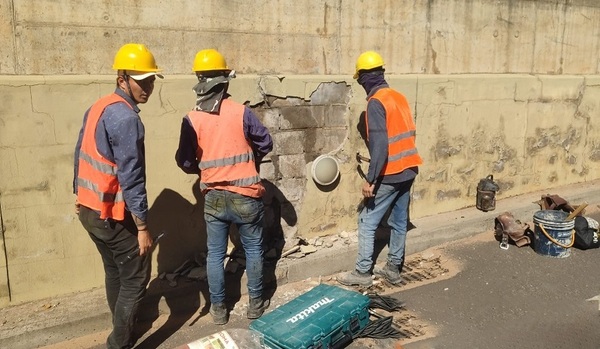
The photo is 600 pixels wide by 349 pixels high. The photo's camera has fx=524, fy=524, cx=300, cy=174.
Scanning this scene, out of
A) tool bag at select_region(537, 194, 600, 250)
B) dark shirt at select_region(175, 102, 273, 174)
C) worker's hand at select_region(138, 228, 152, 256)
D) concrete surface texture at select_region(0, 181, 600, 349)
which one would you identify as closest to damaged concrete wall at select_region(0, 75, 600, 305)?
concrete surface texture at select_region(0, 181, 600, 349)

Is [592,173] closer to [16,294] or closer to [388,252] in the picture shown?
[388,252]

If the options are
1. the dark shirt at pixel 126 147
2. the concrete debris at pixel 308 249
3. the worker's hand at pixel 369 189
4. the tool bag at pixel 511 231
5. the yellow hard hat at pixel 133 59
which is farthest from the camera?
the tool bag at pixel 511 231

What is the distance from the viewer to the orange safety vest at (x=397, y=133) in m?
4.68

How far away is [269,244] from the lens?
5.34m

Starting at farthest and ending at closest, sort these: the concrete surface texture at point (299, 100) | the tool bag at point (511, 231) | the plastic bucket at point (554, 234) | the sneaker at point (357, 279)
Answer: the tool bag at point (511, 231) → the plastic bucket at point (554, 234) → the sneaker at point (357, 279) → the concrete surface texture at point (299, 100)

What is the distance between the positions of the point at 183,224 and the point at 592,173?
6501 mm

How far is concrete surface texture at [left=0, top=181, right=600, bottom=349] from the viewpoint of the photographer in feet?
13.4

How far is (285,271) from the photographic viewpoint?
5023 millimetres

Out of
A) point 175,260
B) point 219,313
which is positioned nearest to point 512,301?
point 219,313

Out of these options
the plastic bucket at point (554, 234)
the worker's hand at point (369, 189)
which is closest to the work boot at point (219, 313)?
the worker's hand at point (369, 189)

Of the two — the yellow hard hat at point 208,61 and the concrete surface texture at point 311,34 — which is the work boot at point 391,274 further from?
the yellow hard hat at point 208,61

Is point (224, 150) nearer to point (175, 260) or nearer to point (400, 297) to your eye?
point (175, 260)

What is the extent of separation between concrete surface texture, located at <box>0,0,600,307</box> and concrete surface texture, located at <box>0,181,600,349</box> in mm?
319

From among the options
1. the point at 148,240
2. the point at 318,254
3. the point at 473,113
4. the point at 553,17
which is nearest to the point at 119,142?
the point at 148,240
